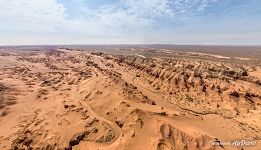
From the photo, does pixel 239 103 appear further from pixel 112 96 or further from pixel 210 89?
pixel 112 96

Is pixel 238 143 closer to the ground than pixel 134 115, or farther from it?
closer to the ground

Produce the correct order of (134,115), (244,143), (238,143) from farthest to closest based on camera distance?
(134,115) → (244,143) → (238,143)

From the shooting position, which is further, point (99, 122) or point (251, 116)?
point (251, 116)

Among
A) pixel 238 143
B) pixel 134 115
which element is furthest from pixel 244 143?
pixel 134 115

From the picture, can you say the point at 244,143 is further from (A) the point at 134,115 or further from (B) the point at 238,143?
(A) the point at 134,115

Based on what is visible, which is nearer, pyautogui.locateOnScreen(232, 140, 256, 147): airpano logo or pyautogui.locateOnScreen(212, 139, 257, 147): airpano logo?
pyautogui.locateOnScreen(212, 139, 257, 147): airpano logo

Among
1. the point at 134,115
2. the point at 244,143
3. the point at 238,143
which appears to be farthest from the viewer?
the point at 134,115

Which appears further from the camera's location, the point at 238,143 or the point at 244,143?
the point at 244,143

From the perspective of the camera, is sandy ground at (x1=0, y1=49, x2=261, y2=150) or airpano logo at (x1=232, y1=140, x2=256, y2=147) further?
airpano logo at (x1=232, y1=140, x2=256, y2=147)

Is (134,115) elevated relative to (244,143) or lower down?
elevated

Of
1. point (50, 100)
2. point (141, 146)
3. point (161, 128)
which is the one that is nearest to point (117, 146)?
point (141, 146)

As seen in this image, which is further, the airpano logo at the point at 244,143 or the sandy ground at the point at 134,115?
the airpano logo at the point at 244,143
